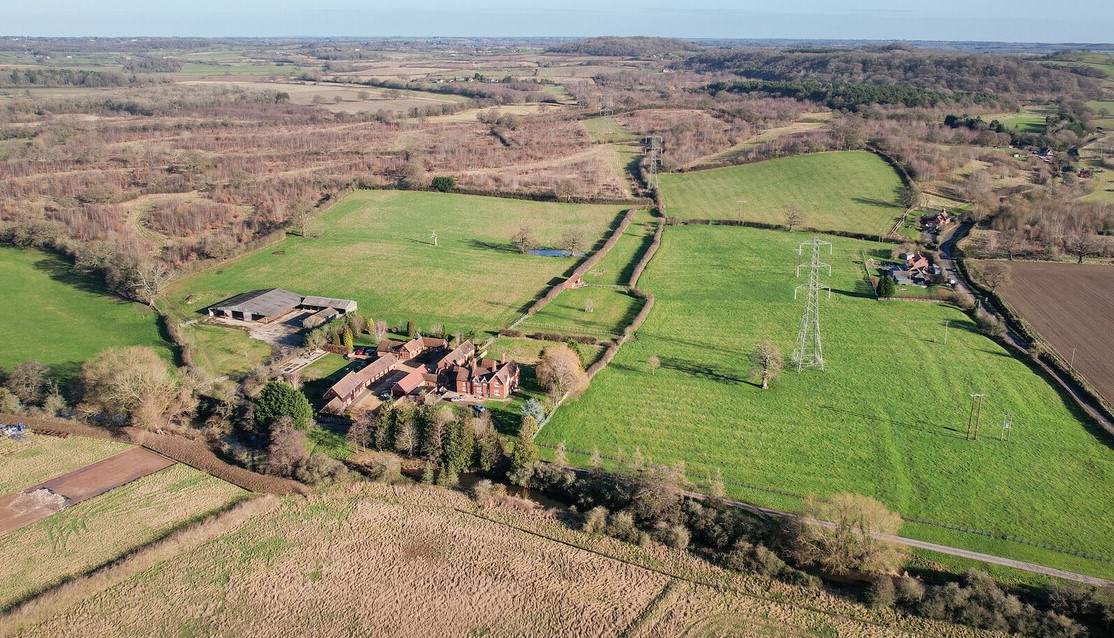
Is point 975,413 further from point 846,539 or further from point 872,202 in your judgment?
point 872,202

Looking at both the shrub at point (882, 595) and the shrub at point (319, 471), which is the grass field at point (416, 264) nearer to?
the shrub at point (319, 471)

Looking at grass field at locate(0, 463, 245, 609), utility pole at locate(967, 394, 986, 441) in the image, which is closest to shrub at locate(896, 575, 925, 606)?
utility pole at locate(967, 394, 986, 441)

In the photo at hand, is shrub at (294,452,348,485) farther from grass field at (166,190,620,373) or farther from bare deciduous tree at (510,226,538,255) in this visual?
bare deciduous tree at (510,226,538,255)

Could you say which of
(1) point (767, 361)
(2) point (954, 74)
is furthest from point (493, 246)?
(2) point (954, 74)

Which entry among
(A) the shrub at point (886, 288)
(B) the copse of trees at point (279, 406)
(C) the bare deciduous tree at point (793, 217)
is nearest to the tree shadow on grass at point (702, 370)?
(A) the shrub at point (886, 288)

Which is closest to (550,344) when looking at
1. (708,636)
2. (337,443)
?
(337,443)

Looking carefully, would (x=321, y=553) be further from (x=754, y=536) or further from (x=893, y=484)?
(x=893, y=484)
